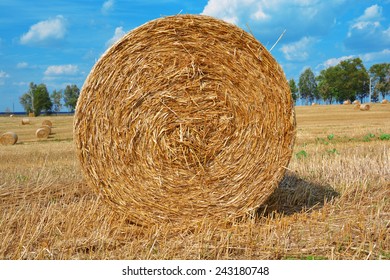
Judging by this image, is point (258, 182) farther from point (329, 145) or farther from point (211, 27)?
point (329, 145)

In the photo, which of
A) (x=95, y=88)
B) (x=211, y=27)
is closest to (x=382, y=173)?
(x=211, y=27)

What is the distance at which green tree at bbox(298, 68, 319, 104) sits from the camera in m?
90.1

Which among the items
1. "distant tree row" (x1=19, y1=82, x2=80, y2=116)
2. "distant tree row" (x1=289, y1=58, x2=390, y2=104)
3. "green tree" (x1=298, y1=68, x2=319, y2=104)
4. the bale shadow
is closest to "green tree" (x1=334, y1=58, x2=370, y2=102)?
"distant tree row" (x1=289, y1=58, x2=390, y2=104)

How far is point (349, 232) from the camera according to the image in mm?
4824

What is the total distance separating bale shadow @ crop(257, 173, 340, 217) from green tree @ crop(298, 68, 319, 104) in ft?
280

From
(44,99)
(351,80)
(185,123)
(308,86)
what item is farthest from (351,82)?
(185,123)

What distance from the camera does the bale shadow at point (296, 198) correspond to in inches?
236

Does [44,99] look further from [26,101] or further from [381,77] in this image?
[381,77]

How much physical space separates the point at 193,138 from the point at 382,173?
12.9ft

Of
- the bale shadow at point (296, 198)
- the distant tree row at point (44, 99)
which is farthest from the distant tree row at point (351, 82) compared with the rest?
the bale shadow at point (296, 198)

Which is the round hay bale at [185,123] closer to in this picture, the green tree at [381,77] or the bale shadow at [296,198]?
the bale shadow at [296,198]

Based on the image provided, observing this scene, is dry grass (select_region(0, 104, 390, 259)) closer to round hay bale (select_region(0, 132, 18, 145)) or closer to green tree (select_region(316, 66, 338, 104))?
round hay bale (select_region(0, 132, 18, 145))

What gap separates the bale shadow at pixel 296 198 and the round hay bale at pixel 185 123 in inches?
27.0

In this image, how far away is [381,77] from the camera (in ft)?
267
